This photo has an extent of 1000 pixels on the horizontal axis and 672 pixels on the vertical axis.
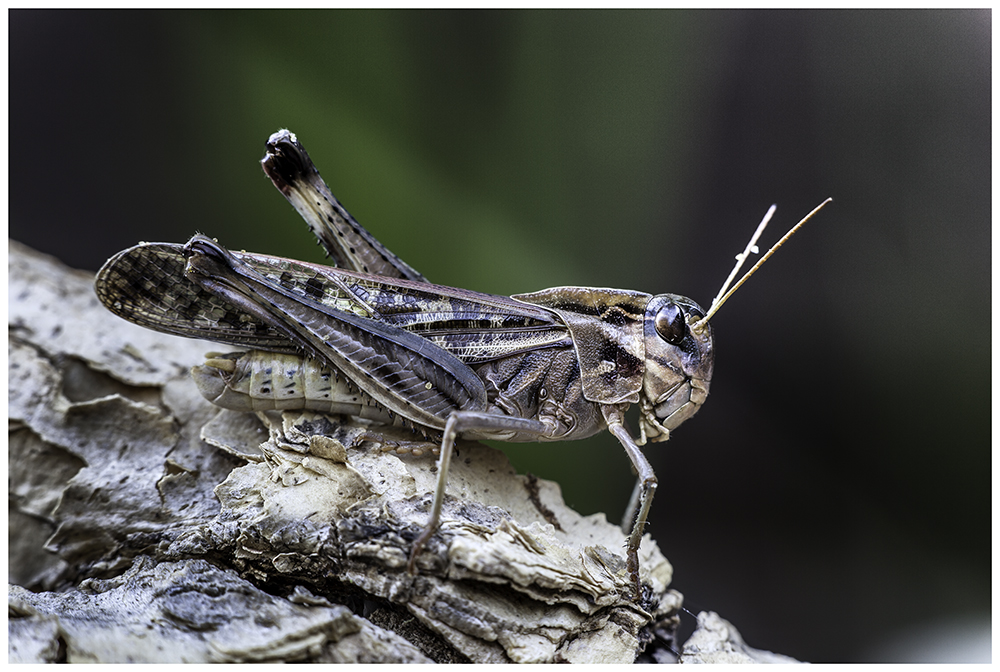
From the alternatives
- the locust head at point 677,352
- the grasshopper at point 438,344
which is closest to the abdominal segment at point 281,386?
the grasshopper at point 438,344

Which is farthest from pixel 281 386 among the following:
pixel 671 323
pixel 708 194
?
pixel 708 194

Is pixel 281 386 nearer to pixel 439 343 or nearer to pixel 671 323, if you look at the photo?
pixel 439 343

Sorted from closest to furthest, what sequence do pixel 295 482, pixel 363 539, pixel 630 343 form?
pixel 363 539
pixel 295 482
pixel 630 343

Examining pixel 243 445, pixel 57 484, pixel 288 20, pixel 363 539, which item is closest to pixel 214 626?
pixel 363 539

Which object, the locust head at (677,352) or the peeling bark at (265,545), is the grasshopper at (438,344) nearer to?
the locust head at (677,352)

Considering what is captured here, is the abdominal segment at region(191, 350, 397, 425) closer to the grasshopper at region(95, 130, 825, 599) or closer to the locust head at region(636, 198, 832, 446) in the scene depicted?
the grasshopper at region(95, 130, 825, 599)

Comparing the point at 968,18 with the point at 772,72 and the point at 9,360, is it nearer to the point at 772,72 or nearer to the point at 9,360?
the point at 772,72
